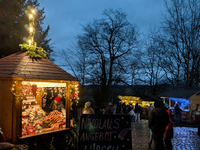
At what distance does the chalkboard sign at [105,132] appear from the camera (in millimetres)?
4332

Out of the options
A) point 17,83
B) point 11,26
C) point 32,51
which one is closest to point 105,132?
point 17,83

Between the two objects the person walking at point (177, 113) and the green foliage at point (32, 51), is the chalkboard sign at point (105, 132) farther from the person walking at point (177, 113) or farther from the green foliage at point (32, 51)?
the person walking at point (177, 113)

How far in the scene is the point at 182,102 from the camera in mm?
19016

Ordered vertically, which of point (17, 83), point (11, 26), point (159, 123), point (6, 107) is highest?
point (11, 26)

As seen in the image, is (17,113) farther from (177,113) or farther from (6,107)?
(177,113)

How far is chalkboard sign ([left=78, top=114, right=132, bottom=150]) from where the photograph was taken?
→ 433cm

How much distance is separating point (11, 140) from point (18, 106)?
1.06m

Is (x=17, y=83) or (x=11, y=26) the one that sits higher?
(x=11, y=26)

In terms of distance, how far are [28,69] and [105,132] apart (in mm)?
3495

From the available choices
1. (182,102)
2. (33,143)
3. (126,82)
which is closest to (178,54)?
(126,82)

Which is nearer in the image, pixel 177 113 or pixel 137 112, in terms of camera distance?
pixel 177 113

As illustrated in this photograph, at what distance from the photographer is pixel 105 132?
4457mm

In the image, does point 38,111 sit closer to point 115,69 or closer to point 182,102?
point 182,102

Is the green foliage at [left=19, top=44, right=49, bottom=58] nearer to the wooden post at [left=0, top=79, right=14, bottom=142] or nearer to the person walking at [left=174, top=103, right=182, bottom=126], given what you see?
the wooden post at [left=0, top=79, right=14, bottom=142]
